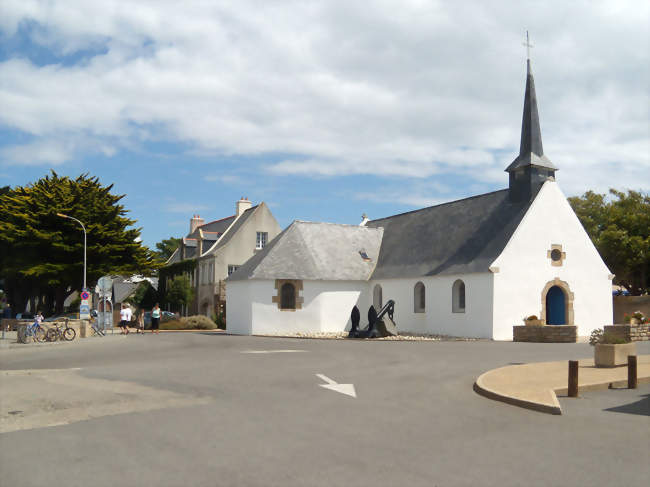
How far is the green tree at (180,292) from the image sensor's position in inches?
2076

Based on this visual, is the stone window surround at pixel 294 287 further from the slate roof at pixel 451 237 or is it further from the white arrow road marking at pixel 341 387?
the white arrow road marking at pixel 341 387

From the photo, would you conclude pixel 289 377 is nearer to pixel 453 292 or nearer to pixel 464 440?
pixel 464 440

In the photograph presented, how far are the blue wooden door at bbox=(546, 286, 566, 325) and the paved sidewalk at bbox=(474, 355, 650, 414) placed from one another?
→ 1383 cm

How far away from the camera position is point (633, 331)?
25172mm

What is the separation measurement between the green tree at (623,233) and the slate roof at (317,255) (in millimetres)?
14374

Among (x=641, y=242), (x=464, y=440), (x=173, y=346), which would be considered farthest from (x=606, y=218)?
(x=464, y=440)

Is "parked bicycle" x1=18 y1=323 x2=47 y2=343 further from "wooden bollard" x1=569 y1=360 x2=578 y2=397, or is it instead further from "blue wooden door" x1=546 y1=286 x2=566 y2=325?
"wooden bollard" x1=569 y1=360 x2=578 y2=397

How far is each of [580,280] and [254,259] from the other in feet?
55.9

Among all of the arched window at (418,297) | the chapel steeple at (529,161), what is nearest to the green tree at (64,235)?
the arched window at (418,297)

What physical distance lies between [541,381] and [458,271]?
16906mm

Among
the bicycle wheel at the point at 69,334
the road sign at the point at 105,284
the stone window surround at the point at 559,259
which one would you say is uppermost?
the stone window surround at the point at 559,259

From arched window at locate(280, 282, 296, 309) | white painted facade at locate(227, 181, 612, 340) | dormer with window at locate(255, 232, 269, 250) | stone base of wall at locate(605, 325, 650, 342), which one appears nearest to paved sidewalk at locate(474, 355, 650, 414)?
stone base of wall at locate(605, 325, 650, 342)

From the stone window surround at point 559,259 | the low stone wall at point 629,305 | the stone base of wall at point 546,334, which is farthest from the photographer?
the low stone wall at point 629,305

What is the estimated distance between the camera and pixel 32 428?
8.17 metres
